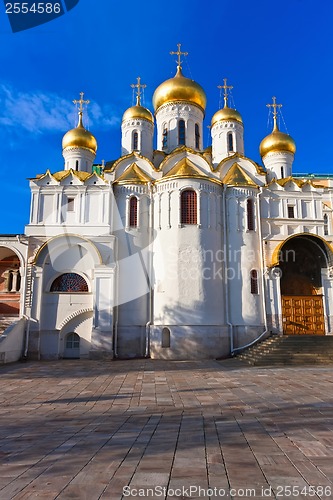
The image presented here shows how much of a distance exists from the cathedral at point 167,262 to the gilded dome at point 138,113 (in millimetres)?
3556

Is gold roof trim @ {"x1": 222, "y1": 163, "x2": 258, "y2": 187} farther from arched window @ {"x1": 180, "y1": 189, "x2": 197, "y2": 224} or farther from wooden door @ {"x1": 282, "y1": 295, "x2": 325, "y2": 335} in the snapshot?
wooden door @ {"x1": 282, "y1": 295, "x2": 325, "y2": 335}

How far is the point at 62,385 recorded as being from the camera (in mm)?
10242

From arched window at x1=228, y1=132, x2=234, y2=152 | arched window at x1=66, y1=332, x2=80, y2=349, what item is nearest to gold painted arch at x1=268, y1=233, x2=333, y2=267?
arched window at x1=228, y1=132, x2=234, y2=152

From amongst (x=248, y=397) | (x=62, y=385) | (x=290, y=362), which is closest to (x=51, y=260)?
(x=62, y=385)

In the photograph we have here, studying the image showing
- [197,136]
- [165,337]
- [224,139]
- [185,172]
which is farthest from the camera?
[197,136]

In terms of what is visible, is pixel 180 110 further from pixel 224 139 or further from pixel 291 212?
pixel 291 212

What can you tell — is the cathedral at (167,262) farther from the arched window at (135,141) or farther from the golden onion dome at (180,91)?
the golden onion dome at (180,91)

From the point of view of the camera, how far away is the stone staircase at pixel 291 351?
607 inches

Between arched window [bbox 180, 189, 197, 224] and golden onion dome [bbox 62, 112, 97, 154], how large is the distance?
23.4ft

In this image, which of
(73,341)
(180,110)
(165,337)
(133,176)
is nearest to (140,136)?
(180,110)

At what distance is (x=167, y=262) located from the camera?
18.7 meters

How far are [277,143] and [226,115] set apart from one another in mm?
3424

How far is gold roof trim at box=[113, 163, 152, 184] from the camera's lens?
19.9 metres

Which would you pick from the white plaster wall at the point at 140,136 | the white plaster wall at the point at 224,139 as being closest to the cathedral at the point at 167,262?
the white plaster wall at the point at 224,139
